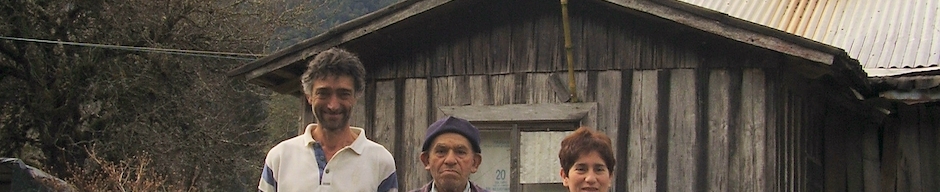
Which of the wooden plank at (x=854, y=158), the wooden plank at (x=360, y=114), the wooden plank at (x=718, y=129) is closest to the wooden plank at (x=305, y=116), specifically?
the wooden plank at (x=360, y=114)

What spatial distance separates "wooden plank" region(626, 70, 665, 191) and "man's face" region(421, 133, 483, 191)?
424 centimetres

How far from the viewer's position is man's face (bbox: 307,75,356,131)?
13.9 feet

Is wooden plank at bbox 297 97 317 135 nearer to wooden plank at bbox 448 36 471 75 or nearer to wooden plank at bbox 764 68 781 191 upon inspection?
wooden plank at bbox 448 36 471 75

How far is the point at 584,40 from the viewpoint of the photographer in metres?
8.58

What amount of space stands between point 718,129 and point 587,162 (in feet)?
12.7

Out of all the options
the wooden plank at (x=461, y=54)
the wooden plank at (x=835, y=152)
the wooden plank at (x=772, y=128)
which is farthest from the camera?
the wooden plank at (x=835, y=152)

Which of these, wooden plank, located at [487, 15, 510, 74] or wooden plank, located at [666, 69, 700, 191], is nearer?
wooden plank, located at [666, 69, 700, 191]

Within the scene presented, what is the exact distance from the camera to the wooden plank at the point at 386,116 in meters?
9.10

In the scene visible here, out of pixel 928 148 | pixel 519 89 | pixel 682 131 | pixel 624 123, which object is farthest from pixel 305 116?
pixel 928 148

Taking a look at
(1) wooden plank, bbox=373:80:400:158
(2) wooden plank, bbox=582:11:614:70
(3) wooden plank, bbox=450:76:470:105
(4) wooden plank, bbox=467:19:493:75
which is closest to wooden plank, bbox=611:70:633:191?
(2) wooden plank, bbox=582:11:614:70

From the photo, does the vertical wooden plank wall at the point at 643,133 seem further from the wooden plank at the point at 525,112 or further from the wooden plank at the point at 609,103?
the wooden plank at the point at 525,112

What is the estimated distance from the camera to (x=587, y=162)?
4516 mm

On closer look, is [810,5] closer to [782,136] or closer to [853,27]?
[853,27]

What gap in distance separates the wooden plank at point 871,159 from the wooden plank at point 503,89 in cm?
318
